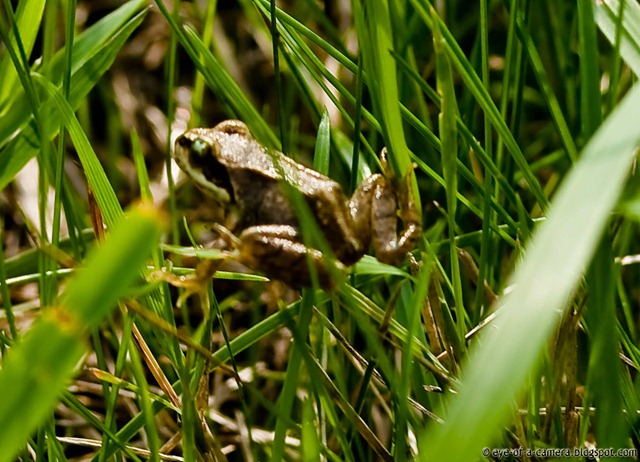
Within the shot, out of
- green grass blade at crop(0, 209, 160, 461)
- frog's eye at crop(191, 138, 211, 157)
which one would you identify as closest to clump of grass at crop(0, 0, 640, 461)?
green grass blade at crop(0, 209, 160, 461)

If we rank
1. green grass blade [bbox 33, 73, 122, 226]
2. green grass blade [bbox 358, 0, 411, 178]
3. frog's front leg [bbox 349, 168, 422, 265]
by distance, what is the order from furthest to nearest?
1. frog's front leg [bbox 349, 168, 422, 265]
2. green grass blade [bbox 33, 73, 122, 226]
3. green grass blade [bbox 358, 0, 411, 178]

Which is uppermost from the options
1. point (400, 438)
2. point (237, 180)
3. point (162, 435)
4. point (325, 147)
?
point (325, 147)

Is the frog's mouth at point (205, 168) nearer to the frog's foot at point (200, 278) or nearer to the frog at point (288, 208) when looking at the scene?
the frog at point (288, 208)

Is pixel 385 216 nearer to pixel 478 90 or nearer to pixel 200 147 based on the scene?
pixel 478 90

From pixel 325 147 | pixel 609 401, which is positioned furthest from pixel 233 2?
pixel 609 401

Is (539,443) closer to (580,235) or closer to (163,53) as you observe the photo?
(580,235)

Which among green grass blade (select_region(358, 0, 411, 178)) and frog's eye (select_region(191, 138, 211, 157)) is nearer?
green grass blade (select_region(358, 0, 411, 178))

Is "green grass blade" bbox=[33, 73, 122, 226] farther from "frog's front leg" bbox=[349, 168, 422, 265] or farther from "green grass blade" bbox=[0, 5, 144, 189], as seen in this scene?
"frog's front leg" bbox=[349, 168, 422, 265]
